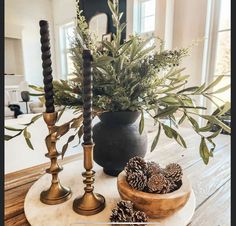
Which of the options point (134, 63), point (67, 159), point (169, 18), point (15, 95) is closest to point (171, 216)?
point (134, 63)

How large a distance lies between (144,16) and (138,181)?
1.99m

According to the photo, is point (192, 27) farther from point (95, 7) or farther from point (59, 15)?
point (59, 15)

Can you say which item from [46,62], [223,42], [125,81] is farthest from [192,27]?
[46,62]

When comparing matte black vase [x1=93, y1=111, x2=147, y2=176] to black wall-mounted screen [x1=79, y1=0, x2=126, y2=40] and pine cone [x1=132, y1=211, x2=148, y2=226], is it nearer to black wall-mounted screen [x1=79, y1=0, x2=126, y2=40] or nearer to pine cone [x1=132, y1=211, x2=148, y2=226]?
pine cone [x1=132, y1=211, x2=148, y2=226]

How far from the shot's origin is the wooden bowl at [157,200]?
1.31 ft

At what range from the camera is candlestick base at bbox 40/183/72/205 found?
49 centimetres

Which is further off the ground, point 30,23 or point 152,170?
point 30,23

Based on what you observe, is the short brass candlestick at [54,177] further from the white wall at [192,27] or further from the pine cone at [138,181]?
the white wall at [192,27]

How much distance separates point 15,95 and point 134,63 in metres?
5.15

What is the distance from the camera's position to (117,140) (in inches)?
22.3

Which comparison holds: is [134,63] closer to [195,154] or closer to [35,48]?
[195,154]

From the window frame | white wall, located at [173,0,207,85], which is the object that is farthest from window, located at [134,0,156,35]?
the window frame

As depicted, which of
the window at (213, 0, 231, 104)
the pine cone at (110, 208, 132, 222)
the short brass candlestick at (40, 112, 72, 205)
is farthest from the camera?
the window at (213, 0, 231, 104)

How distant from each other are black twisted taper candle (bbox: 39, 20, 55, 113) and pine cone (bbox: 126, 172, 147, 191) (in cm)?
24
